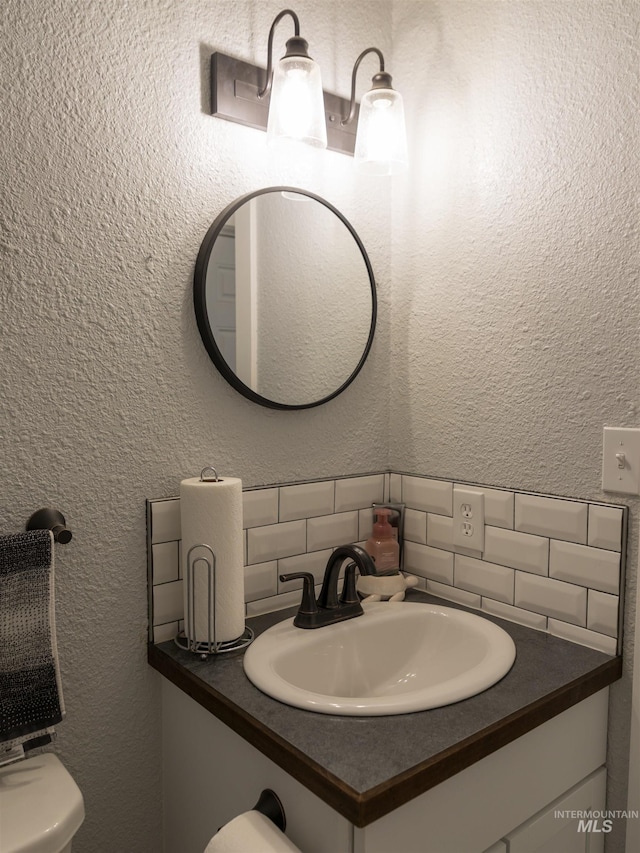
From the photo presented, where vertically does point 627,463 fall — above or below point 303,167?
below

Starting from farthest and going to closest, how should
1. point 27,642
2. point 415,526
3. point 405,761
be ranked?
point 415,526 → point 27,642 → point 405,761

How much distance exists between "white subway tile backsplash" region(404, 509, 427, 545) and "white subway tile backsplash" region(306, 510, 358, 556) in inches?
5.0

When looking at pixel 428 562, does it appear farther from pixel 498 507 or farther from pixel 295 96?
pixel 295 96

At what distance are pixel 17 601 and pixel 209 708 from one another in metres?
0.34

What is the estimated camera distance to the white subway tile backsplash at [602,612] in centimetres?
111

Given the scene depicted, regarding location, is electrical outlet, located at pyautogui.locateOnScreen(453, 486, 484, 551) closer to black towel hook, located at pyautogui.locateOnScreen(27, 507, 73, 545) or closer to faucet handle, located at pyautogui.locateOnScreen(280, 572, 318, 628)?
faucet handle, located at pyautogui.locateOnScreen(280, 572, 318, 628)

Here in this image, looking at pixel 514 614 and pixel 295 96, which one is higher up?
pixel 295 96

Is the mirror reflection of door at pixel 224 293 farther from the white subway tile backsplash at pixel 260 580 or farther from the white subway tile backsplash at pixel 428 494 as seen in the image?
the white subway tile backsplash at pixel 428 494

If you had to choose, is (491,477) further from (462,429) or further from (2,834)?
(2,834)

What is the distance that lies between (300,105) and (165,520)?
2.71ft

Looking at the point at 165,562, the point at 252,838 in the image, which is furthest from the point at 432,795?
the point at 165,562

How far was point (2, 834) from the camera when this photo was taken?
2.65 feet

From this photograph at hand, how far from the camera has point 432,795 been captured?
0.84 m

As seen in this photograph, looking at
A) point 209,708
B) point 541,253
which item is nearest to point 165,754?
point 209,708
